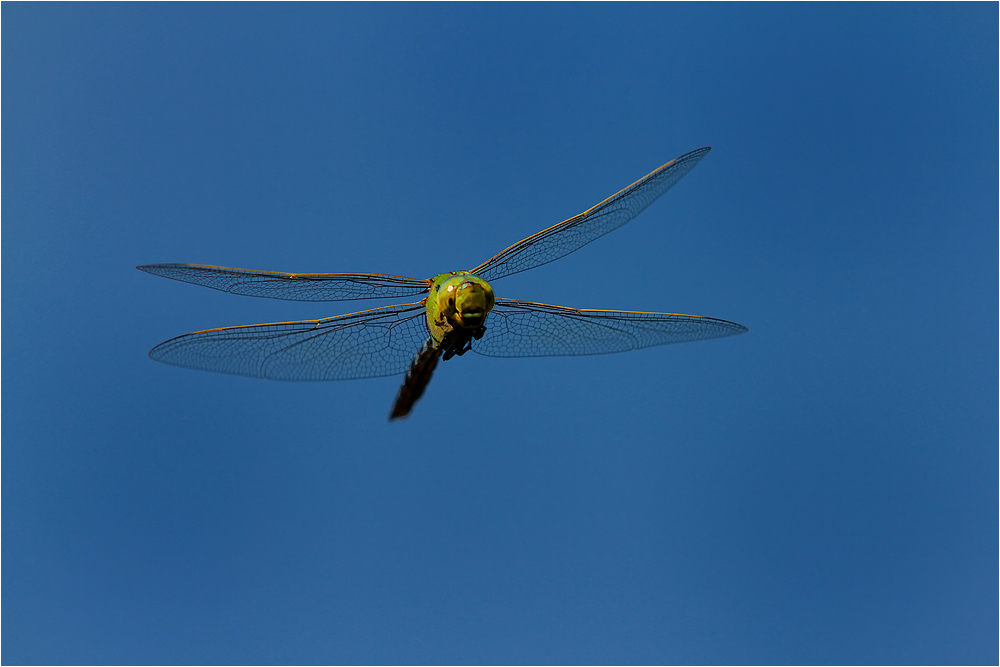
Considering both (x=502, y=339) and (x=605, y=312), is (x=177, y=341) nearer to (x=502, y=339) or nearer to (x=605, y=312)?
(x=502, y=339)

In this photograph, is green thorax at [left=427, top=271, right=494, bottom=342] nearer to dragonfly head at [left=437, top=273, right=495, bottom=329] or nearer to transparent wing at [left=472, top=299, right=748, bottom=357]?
dragonfly head at [left=437, top=273, right=495, bottom=329]

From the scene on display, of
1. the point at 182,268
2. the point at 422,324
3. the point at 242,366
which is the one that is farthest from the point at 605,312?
the point at 182,268

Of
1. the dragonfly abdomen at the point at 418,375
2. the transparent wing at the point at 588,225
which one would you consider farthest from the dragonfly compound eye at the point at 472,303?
the transparent wing at the point at 588,225

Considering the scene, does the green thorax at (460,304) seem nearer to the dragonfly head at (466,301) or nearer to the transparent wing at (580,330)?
the dragonfly head at (466,301)

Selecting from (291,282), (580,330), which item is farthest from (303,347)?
(580,330)

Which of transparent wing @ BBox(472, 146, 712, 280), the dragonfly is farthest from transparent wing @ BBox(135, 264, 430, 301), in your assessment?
transparent wing @ BBox(472, 146, 712, 280)

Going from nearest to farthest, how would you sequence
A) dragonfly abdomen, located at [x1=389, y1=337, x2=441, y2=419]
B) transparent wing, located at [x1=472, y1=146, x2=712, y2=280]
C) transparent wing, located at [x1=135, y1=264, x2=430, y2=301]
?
transparent wing, located at [x1=135, y1=264, x2=430, y2=301]
dragonfly abdomen, located at [x1=389, y1=337, x2=441, y2=419]
transparent wing, located at [x1=472, y1=146, x2=712, y2=280]

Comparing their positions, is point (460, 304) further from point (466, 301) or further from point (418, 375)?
point (418, 375)
